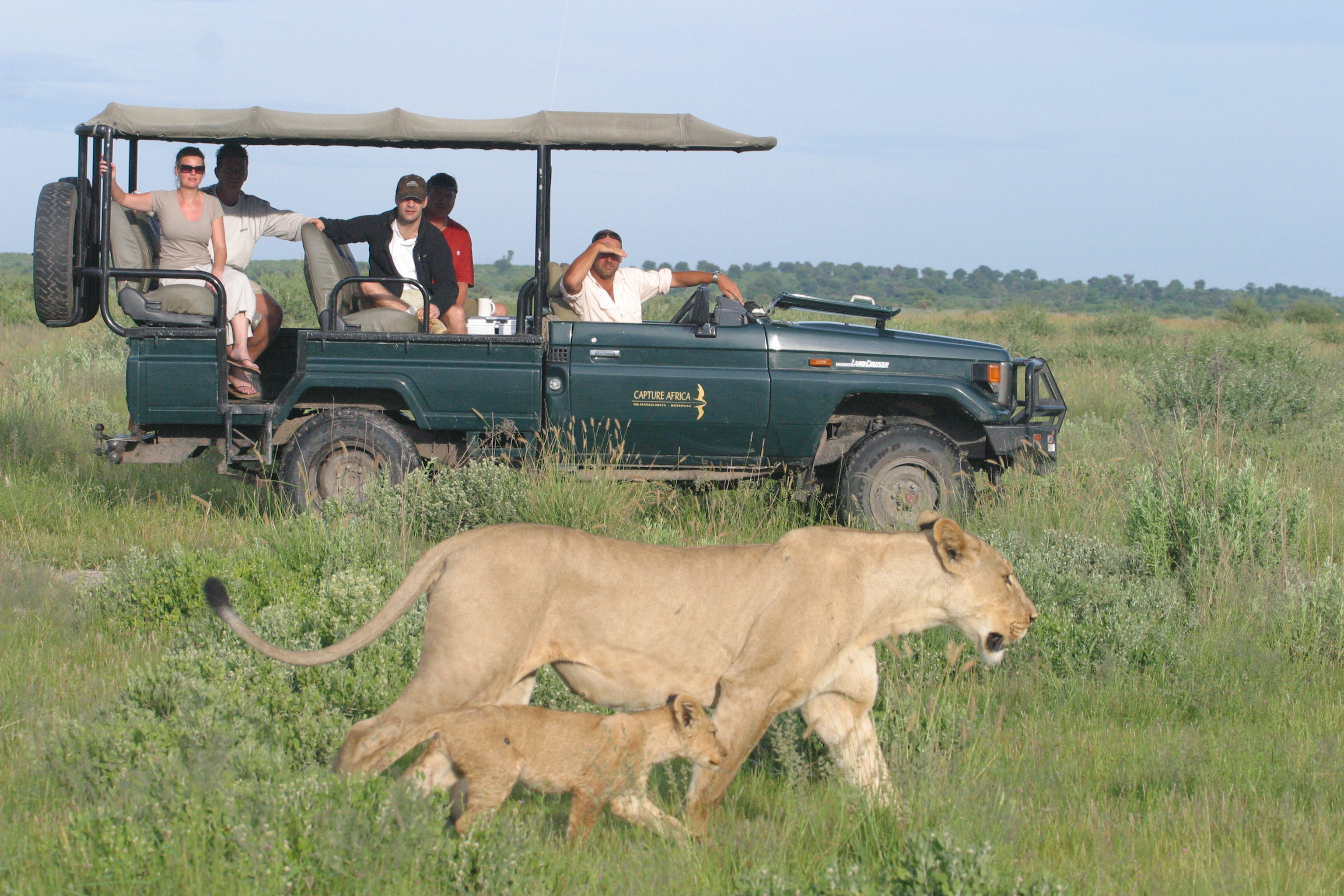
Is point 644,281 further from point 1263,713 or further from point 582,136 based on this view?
point 1263,713

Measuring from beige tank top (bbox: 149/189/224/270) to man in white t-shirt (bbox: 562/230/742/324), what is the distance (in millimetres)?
2337

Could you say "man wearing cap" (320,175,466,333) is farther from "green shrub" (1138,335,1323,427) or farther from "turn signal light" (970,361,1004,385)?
"green shrub" (1138,335,1323,427)

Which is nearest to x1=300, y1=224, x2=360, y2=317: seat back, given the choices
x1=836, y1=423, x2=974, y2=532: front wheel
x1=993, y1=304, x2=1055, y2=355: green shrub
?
x1=836, y1=423, x2=974, y2=532: front wheel

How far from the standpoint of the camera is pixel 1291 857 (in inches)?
154

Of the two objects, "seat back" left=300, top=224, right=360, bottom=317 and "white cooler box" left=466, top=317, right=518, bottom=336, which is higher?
"seat back" left=300, top=224, right=360, bottom=317

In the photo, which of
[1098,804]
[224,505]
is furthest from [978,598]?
[224,505]

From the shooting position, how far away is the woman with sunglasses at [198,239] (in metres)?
8.12

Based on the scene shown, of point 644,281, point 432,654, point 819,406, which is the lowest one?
point 432,654

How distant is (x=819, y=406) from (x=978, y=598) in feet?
12.3

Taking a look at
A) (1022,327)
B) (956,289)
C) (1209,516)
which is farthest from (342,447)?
(956,289)

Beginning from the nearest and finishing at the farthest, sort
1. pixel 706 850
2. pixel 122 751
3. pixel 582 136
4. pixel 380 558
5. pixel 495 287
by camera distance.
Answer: pixel 706 850, pixel 122 751, pixel 380 558, pixel 582 136, pixel 495 287

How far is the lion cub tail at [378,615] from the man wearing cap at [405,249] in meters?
4.62

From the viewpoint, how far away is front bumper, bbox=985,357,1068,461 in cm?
827

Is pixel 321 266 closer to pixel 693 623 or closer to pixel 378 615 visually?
pixel 378 615
